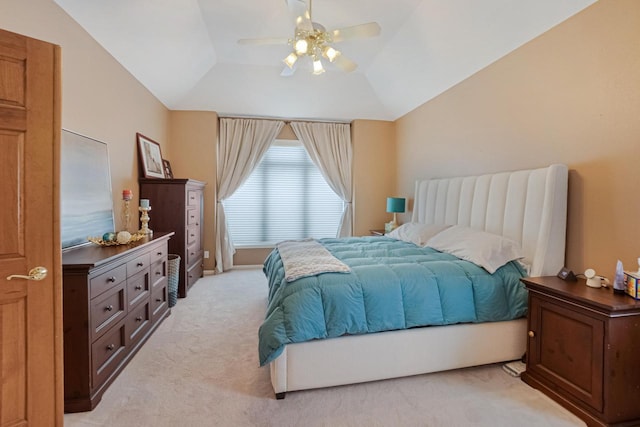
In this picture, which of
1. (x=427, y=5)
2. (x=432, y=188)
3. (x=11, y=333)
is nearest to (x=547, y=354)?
(x=432, y=188)

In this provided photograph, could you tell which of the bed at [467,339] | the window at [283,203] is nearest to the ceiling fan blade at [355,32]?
the bed at [467,339]

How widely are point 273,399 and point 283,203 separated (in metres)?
3.88

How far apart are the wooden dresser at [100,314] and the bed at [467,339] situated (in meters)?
1.13

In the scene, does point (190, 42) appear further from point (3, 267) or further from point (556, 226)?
point (556, 226)

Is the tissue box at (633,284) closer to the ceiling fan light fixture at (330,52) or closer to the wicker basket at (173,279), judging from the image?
the ceiling fan light fixture at (330,52)

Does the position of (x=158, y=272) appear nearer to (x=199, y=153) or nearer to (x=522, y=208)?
(x=199, y=153)

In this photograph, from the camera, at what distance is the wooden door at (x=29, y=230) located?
1.30 metres

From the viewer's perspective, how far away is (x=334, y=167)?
5426mm

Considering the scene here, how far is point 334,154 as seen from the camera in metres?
5.43

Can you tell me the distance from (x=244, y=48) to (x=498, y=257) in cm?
389

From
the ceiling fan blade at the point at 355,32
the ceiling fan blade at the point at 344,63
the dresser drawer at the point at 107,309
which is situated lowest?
the dresser drawer at the point at 107,309

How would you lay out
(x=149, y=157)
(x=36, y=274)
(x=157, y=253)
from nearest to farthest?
(x=36, y=274) → (x=157, y=253) → (x=149, y=157)

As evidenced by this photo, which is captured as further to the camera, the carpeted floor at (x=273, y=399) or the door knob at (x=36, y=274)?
the carpeted floor at (x=273, y=399)

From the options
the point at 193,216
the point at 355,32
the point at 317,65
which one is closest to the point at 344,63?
the point at 317,65
